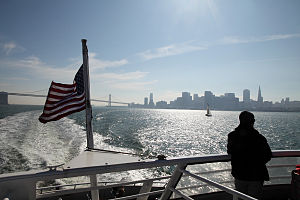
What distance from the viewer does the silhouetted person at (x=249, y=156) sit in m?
2.21

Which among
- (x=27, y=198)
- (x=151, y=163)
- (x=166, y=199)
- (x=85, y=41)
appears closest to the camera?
(x=27, y=198)

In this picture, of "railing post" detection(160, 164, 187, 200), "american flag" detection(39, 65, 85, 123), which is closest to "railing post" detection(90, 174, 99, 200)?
"railing post" detection(160, 164, 187, 200)

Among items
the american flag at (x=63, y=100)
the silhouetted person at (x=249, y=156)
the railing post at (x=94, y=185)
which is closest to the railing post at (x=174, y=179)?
the silhouetted person at (x=249, y=156)

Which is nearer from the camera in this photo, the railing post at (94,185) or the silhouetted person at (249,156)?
the silhouetted person at (249,156)

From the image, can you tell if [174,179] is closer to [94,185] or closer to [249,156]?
[249,156]

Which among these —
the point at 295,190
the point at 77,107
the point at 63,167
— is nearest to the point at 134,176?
the point at 77,107

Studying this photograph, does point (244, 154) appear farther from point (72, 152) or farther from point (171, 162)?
point (72, 152)

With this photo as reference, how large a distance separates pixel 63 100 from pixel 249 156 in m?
3.36

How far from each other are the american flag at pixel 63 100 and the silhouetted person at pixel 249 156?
283 cm

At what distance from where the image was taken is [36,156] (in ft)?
51.2

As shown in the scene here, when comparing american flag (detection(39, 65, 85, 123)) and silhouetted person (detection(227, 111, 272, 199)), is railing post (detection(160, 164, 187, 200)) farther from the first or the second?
american flag (detection(39, 65, 85, 123))

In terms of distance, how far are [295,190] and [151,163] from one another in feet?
8.22

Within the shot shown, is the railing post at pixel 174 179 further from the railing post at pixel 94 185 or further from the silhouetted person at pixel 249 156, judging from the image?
the railing post at pixel 94 185

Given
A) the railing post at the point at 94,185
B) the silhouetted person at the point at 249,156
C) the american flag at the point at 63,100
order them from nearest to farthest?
the silhouetted person at the point at 249,156, the railing post at the point at 94,185, the american flag at the point at 63,100
